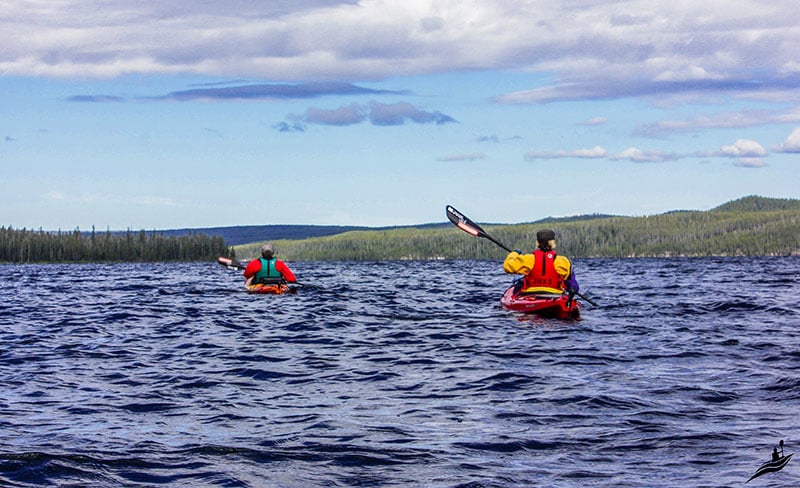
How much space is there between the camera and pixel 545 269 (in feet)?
82.3

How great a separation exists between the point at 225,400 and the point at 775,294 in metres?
30.8

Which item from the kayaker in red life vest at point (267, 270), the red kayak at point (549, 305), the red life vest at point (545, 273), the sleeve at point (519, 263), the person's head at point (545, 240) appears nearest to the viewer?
the sleeve at point (519, 263)

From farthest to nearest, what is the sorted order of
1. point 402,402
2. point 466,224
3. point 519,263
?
point 466,224 → point 519,263 → point 402,402

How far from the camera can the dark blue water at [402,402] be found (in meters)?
9.48

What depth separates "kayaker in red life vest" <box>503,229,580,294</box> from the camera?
24734 millimetres

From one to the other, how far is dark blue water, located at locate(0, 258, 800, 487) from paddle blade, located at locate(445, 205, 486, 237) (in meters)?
6.43

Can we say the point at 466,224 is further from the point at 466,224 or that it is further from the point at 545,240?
the point at 545,240

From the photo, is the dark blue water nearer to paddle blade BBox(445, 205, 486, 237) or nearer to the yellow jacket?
the yellow jacket

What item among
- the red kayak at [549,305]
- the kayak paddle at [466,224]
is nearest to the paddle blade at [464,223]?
the kayak paddle at [466,224]

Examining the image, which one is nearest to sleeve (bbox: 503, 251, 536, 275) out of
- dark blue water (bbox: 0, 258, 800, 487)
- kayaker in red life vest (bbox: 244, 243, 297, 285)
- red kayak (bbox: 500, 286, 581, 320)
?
red kayak (bbox: 500, 286, 581, 320)

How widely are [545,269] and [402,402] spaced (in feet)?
41.6

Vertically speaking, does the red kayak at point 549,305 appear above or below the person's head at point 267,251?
below

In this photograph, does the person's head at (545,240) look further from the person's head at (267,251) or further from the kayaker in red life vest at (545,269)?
the person's head at (267,251)

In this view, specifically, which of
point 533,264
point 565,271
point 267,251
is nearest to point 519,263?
point 533,264
